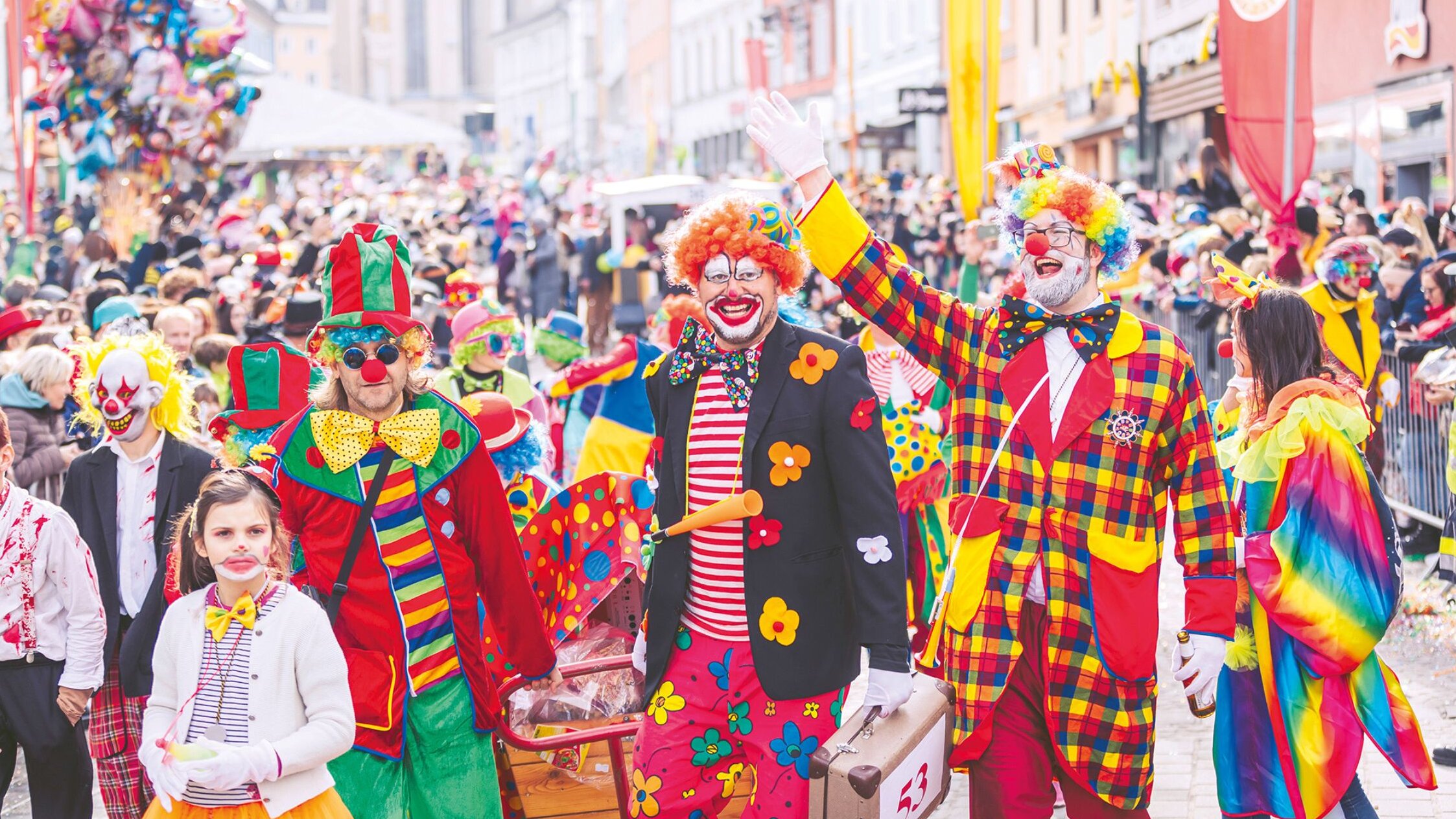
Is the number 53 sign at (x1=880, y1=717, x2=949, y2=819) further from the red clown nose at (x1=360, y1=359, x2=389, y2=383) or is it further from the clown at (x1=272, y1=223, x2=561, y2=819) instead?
the red clown nose at (x1=360, y1=359, x2=389, y2=383)

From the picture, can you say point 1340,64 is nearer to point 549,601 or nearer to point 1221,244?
point 1221,244

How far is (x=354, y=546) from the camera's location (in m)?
3.98

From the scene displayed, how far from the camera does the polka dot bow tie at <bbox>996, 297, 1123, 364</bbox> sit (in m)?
4.04

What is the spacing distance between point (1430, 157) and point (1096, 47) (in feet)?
42.6

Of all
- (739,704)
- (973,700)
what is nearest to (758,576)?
(739,704)

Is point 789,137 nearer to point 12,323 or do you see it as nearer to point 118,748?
point 118,748

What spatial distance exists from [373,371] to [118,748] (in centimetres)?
162

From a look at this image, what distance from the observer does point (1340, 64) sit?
19312mm

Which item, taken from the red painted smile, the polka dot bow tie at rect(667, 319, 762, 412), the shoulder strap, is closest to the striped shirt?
the shoulder strap

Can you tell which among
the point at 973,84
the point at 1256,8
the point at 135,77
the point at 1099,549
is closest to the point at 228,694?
the point at 1099,549

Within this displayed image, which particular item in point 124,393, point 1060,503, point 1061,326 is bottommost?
point 1060,503

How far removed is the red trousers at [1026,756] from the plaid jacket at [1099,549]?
0.04 meters

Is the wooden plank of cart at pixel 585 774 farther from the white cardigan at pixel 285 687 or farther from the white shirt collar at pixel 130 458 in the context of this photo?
the white shirt collar at pixel 130 458

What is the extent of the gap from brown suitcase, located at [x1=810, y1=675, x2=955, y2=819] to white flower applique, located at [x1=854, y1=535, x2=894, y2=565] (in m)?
0.31
